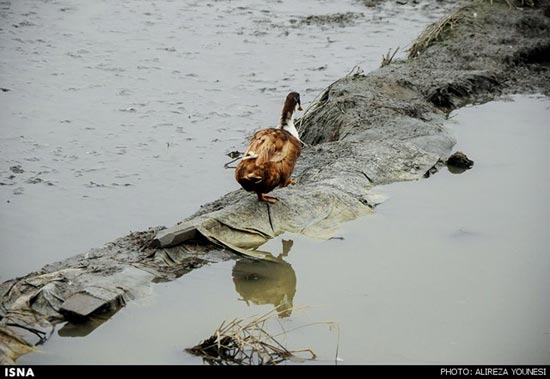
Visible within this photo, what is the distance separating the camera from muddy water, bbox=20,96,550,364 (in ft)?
16.7

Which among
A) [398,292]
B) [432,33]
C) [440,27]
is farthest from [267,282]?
[440,27]

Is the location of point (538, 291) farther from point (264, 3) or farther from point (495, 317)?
point (264, 3)

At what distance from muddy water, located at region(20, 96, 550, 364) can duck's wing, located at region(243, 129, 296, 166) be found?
2.20ft

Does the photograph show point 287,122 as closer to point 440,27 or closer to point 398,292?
point 398,292

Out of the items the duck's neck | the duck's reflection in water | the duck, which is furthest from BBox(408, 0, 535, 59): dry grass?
the duck's reflection in water

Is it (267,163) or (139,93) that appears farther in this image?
(139,93)

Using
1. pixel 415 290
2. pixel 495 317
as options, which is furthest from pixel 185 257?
pixel 495 317

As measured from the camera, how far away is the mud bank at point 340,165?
5.33 meters

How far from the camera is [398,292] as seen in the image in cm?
576

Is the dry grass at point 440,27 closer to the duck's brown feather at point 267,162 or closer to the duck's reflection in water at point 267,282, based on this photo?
the duck's brown feather at point 267,162

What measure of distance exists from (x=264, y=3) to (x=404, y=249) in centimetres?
837

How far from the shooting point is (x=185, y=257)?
6.01 m

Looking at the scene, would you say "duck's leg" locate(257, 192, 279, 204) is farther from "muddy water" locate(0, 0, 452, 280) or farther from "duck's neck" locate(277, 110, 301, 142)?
"muddy water" locate(0, 0, 452, 280)

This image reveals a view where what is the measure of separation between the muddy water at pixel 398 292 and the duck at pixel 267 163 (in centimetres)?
47
